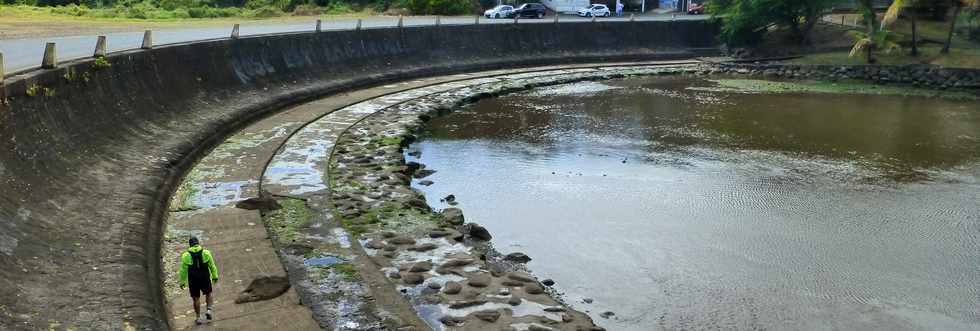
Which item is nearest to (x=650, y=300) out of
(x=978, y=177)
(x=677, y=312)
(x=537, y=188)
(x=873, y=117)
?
(x=677, y=312)

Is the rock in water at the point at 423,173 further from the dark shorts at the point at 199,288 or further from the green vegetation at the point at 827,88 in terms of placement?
the green vegetation at the point at 827,88

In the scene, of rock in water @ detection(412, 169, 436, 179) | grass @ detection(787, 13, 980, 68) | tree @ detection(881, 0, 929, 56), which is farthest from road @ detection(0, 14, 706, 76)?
tree @ detection(881, 0, 929, 56)

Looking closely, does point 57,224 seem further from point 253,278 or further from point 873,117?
point 873,117

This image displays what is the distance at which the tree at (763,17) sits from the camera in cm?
5322

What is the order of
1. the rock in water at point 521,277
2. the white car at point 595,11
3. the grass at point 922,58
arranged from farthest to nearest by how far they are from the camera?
the white car at point 595,11
the grass at point 922,58
the rock in water at point 521,277

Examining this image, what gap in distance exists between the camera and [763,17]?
5425cm

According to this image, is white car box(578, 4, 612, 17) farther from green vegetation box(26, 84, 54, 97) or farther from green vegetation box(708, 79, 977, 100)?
green vegetation box(26, 84, 54, 97)

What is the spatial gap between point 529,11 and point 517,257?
4816cm

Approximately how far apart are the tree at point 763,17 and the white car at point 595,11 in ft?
38.3

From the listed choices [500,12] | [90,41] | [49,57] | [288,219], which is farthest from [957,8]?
[49,57]

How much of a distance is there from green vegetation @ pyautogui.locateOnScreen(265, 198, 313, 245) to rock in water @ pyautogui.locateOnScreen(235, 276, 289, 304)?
2345 millimetres

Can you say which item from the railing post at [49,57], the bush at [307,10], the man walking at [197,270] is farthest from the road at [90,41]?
the bush at [307,10]

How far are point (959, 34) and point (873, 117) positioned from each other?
907 inches

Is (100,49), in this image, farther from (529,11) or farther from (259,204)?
(529,11)
